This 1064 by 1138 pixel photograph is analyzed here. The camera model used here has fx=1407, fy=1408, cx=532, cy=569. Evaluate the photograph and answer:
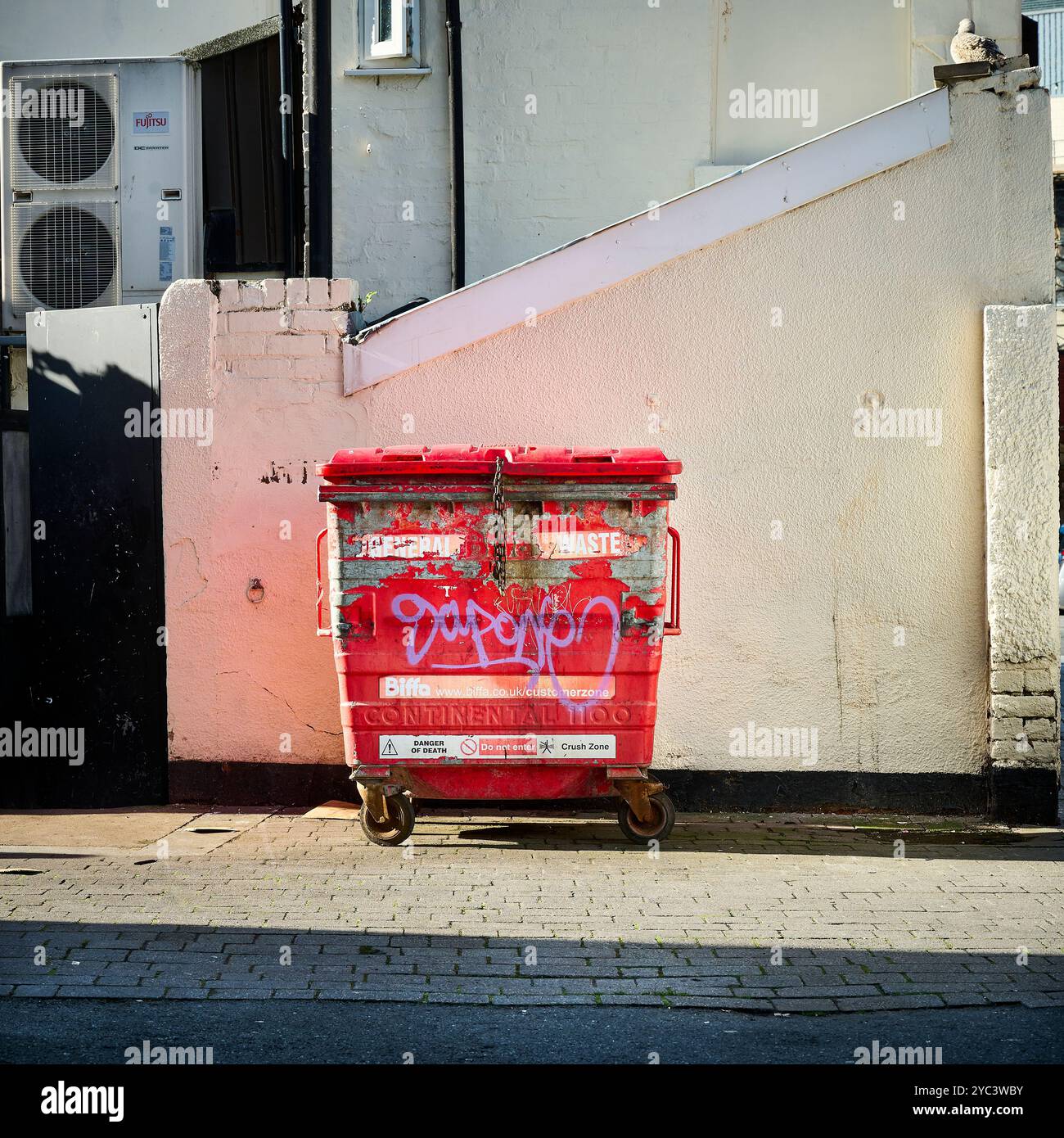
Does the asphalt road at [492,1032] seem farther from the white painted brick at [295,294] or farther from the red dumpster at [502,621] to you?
the white painted brick at [295,294]

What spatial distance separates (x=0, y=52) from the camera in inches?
475

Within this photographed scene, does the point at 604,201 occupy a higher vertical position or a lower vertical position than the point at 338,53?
lower

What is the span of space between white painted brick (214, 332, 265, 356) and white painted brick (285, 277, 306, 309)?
26cm

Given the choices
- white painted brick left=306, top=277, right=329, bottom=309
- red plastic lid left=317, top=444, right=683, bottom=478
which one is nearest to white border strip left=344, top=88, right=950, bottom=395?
white painted brick left=306, top=277, right=329, bottom=309

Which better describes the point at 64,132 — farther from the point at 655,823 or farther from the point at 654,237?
the point at 655,823

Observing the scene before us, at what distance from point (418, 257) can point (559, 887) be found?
6570 mm

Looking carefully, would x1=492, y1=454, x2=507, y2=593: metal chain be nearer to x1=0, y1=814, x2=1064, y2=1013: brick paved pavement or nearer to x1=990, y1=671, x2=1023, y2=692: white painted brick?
x1=0, y1=814, x2=1064, y2=1013: brick paved pavement

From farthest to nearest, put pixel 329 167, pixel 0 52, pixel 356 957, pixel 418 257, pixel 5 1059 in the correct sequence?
pixel 0 52 → pixel 418 257 → pixel 329 167 → pixel 356 957 → pixel 5 1059

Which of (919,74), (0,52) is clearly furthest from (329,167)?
(919,74)

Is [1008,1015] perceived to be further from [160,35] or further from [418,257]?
[160,35]

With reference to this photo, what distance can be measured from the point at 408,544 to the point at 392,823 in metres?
1.40

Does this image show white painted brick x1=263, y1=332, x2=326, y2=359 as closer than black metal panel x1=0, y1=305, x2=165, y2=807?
Yes

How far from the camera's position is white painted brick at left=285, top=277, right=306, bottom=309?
7785mm

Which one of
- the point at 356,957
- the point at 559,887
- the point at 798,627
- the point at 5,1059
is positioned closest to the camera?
the point at 5,1059
